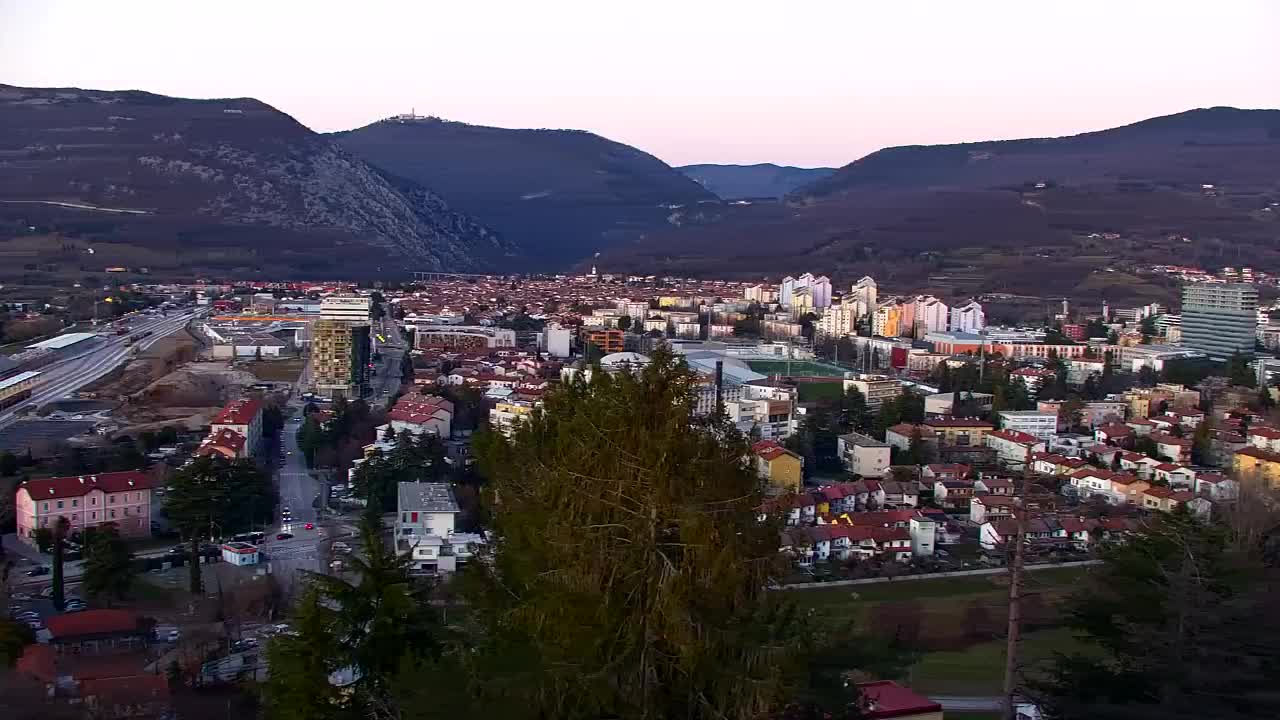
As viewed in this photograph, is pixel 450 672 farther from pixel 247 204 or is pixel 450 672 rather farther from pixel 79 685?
pixel 247 204

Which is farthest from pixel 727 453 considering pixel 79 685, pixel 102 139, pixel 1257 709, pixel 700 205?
pixel 700 205

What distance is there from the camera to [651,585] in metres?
2.38

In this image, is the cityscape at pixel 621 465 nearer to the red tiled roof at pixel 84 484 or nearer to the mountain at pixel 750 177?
the red tiled roof at pixel 84 484

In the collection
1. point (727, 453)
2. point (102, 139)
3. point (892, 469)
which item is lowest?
point (892, 469)

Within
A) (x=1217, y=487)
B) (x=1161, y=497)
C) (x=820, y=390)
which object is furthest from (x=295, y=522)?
(x=820, y=390)

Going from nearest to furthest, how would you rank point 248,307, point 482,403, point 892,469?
point 892,469 → point 482,403 → point 248,307

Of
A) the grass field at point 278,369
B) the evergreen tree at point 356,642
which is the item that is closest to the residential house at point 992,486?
the evergreen tree at point 356,642

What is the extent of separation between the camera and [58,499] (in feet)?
25.4

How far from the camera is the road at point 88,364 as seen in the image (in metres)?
12.2

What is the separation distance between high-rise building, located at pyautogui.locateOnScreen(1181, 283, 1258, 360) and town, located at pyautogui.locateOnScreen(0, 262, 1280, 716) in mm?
41

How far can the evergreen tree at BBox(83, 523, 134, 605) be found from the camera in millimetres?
6355

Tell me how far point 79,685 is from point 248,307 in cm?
1698

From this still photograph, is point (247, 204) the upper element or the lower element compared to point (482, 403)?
upper

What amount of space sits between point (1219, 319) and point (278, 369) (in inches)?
517
